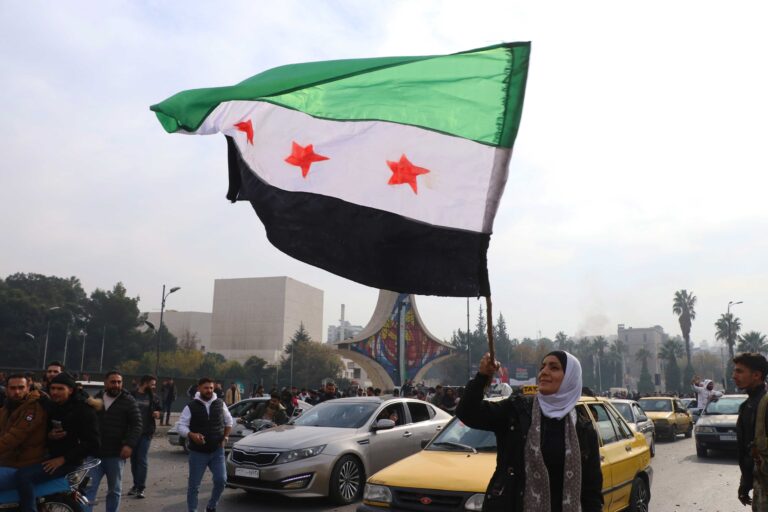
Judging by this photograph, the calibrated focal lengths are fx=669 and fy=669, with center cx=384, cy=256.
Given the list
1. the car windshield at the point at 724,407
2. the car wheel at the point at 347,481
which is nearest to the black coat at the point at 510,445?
the car wheel at the point at 347,481

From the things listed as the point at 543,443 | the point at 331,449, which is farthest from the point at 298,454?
the point at 543,443

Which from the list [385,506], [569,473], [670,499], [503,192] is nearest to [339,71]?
[503,192]

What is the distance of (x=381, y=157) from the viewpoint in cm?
477

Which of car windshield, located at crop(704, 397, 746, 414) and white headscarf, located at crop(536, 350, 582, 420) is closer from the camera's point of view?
white headscarf, located at crop(536, 350, 582, 420)

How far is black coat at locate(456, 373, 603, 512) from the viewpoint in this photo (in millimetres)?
3646

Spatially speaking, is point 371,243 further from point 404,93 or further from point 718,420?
point 718,420

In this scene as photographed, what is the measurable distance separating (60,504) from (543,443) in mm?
5159

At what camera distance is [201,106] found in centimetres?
516

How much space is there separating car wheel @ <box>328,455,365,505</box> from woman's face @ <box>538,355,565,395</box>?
6223 millimetres

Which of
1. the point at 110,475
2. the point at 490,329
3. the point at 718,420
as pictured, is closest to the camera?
the point at 490,329

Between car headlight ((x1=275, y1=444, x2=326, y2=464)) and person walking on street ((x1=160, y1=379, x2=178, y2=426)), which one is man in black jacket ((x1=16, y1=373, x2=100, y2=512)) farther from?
person walking on street ((x1=160, y1=379, x2=178, y2=426))

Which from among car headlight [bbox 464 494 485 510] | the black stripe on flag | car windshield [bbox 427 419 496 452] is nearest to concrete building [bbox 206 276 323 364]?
car windshield [bbox 427 419 496 452]

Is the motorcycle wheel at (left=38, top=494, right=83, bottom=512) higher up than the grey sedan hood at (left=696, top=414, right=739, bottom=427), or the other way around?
the grey sedan hood at (left=696, top=414, right=739, bottom=427)

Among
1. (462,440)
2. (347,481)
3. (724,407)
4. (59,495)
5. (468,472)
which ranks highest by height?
(724,407)
